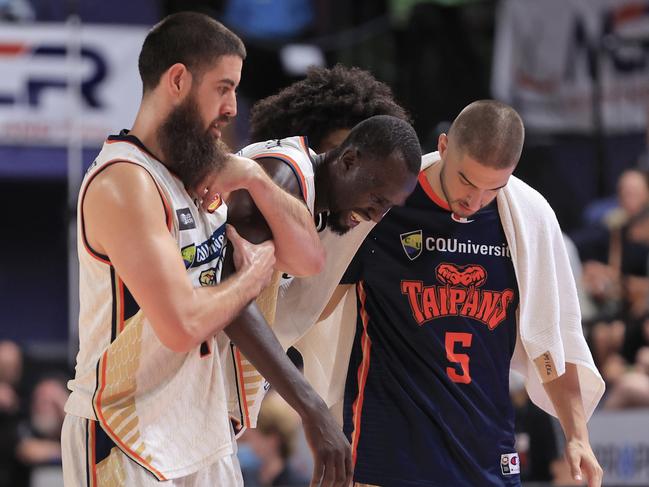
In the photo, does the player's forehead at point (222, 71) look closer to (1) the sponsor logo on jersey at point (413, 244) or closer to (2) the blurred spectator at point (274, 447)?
(1) the sponsor logo on jersey at point (413, 244)

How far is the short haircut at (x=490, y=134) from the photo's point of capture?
4121mm

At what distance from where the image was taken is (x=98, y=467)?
3.48 meters

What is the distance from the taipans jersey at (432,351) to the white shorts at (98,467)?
0.88 meters

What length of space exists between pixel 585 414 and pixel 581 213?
6.43 m

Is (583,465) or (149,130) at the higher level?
(149,130)

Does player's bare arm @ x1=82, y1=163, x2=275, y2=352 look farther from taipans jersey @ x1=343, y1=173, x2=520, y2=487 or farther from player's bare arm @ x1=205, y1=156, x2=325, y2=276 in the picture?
taipans jersey @ x1=343, y1=173, x2=520, y2=487

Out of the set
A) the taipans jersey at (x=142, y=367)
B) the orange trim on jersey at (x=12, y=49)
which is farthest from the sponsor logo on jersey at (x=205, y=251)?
the orange trim on jersey at (x=12, y=49)

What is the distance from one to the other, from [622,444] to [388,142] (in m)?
4.81

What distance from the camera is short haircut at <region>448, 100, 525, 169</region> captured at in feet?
13.5

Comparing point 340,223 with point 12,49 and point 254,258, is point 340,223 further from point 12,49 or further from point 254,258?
point 12,49

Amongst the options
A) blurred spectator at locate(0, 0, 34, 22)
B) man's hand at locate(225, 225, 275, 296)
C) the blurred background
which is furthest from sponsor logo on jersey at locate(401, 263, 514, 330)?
blurred spectator at locate(0, 0, 34, 22)

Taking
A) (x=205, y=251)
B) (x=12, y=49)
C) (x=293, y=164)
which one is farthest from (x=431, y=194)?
(x=12, y=49)

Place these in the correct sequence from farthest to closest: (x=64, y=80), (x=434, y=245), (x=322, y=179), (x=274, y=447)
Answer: (x=64, y=80), (x=274, y=447), (x=434, y=245), (x=322, y=179)

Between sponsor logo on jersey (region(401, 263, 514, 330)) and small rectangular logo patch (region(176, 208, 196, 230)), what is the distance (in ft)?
3.46
